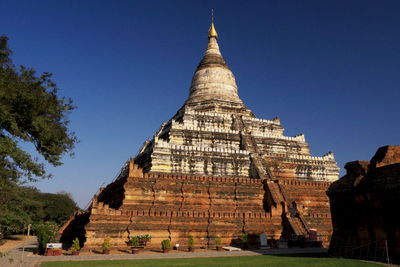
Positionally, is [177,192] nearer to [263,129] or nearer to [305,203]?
[305,203]

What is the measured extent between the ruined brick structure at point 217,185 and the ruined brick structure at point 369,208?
6.43 metres

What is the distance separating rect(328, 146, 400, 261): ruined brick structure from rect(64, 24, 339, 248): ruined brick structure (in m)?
6.43

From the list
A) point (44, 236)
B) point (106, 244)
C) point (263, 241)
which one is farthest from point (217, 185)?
point (44, 236)

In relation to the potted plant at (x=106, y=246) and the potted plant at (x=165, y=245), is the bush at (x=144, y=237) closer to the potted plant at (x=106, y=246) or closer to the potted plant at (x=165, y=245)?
the potted plant at (x=165, y=245)

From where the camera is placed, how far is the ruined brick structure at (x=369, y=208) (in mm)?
13521

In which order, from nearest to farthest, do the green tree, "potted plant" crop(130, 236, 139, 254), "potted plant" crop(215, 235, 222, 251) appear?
the green tree
"potted plant" crop(130, 236, 139, 254)
"potted plant" crop(215, 235, 222, 251)

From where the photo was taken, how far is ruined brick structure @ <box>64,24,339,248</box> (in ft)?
71.2

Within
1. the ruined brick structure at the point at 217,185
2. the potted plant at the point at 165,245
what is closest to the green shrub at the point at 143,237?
the ruined brick structure at the point at 217,185

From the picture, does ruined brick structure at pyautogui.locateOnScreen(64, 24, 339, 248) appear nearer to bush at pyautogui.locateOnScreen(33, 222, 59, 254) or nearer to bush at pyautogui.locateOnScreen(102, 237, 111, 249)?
bush at pyautogui.locateOnScreen(102, 237, 111, 249)

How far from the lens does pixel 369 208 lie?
48.2ft

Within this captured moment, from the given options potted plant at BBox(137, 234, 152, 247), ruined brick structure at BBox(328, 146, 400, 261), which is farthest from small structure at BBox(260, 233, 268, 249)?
potted plant at BBox(137, 234, 152, 247)

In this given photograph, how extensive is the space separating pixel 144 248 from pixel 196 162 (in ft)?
34.4

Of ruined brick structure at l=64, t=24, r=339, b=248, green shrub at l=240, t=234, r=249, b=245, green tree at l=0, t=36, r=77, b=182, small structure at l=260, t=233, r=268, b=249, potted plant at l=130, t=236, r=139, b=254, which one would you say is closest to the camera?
green tree at l=0, t=36, r=77, b=182

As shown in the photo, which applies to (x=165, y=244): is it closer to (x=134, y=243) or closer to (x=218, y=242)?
(x=134, y=243)
